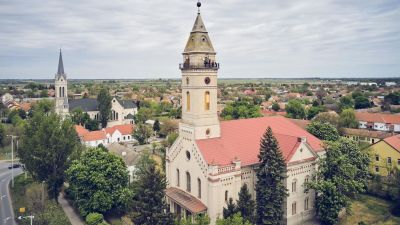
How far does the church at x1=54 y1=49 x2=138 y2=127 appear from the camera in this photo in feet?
361

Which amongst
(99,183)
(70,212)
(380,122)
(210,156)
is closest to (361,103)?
(380,122)

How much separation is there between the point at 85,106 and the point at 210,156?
88251 millimetres

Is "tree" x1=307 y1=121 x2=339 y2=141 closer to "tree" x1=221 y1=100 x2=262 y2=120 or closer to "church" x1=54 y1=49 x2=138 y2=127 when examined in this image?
"tree" x1=221 y1=100 x2=262 y2=120

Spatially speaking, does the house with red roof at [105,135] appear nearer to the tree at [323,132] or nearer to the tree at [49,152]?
the tree at [49,152]

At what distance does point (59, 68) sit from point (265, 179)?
9320cm

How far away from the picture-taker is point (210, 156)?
38.3 meters

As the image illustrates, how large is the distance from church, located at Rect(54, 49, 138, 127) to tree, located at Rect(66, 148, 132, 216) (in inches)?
2644

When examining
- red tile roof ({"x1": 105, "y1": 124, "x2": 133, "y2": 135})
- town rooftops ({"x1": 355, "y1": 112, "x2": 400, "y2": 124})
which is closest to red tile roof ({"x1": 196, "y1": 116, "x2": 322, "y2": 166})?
red tile roof ({"x1": 105, "y1": 124, "x2": 133, "y2": 135})

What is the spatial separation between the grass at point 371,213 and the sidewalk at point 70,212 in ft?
107

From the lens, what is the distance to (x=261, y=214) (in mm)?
37344

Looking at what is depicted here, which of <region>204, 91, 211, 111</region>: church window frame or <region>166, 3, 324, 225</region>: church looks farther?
<region>204, 91, 211, 111</region>: church window frame

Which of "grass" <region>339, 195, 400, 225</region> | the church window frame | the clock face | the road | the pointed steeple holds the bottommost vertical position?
the road

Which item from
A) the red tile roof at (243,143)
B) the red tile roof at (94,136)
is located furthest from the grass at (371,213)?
the red tile roof at (94,136)

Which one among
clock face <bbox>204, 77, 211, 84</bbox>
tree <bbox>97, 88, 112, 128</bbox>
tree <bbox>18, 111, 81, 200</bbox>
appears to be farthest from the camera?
tree <bbox>97, 88, 112, 128</bbox>
